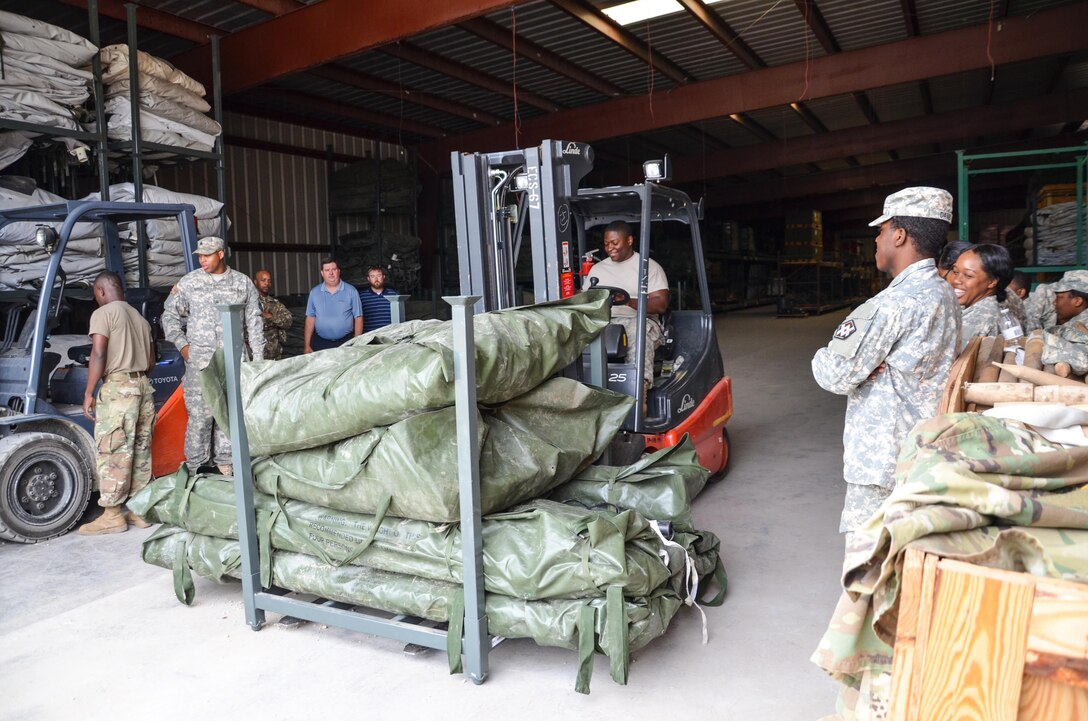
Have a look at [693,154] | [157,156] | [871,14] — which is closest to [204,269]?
[157,156]

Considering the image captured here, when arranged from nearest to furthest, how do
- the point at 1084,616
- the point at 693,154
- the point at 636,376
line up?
the point at 1084,616
the point at 636,376
the point at 693,154

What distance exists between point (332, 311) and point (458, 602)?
5.63 meters

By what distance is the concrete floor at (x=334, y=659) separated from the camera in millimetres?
3051

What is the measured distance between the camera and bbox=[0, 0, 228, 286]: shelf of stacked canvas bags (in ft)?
22.4

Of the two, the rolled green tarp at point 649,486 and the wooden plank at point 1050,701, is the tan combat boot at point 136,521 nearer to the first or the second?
the rolled green tarp at point 649,486

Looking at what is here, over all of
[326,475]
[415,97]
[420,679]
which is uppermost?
[415,97]

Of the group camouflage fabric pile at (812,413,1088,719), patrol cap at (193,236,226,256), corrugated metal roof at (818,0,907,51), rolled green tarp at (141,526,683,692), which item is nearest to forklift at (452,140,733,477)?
rolled green tarp at (141,526,683,692)

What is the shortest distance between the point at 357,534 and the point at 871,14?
32.1 ft

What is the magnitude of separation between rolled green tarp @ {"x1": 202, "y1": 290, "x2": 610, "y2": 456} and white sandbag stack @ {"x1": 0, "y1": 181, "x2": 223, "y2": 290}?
153 inches

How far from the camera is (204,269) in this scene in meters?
6.30

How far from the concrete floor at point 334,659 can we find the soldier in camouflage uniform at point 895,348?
0.79 metres

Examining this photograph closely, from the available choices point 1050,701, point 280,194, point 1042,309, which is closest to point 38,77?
point 280,194

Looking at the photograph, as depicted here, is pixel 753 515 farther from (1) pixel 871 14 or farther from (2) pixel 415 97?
(2) pixel 415 97

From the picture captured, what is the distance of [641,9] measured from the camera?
31.7 feet
